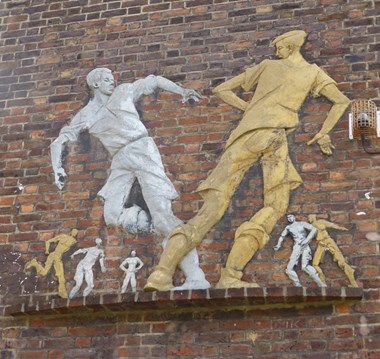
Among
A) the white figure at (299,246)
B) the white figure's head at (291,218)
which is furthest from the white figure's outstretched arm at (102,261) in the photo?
the white figure's head at (291,218)

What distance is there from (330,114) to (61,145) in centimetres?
201

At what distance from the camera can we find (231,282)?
208 inches

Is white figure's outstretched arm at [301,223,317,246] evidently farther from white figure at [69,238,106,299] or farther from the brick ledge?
white figure at [69,238,106,299]

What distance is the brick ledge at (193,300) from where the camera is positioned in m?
5.04

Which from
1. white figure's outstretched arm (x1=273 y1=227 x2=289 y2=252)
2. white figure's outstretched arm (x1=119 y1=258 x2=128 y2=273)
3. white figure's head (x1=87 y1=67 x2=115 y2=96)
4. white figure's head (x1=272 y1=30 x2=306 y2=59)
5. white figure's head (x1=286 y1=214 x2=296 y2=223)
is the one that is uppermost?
white figure's head (x1=272 y1=30 x2=306 y2=59)

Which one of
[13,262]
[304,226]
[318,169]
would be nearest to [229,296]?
[304,226]

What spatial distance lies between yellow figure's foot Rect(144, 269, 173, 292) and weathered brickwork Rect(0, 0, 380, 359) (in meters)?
0.14

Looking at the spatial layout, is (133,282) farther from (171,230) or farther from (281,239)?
(281,239)

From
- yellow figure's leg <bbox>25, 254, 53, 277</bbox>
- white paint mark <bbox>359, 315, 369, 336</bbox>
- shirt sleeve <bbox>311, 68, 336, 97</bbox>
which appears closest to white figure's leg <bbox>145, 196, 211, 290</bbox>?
yellow figure's leg <bbox>25, 254, 53, 277</bbox>

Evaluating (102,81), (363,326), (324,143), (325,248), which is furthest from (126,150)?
Result: (363,326)

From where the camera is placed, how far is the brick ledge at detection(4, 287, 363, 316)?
5.04 m

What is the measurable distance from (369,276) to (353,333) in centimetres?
38

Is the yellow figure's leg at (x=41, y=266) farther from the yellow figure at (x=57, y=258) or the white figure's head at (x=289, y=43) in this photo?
the white figure's head at (x=289, y=43)

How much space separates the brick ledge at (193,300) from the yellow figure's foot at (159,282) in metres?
0.07
